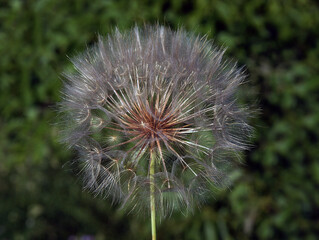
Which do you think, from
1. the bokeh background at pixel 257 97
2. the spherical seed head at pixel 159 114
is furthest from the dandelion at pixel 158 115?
the bokeh background at pixel 257 97

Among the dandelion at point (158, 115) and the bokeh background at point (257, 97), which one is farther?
the bokeh background at point (257, 97)

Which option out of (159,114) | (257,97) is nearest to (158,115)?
(159,114)

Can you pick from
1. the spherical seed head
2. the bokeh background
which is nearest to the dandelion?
the spherical seed head

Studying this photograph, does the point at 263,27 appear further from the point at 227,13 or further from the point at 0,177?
the point at 0,177

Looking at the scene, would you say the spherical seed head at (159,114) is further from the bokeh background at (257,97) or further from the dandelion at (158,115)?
the bokeh background at (257,97)

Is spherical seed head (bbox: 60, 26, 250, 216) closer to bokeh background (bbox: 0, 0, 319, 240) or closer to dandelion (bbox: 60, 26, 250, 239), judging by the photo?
dandelion (bbox: 60, 26, 250, 239)

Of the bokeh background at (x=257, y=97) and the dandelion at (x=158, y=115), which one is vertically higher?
the bokeh background at (x=257, y=97)

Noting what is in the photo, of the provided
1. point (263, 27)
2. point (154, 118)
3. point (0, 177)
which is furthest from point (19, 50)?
point (154, 118)
